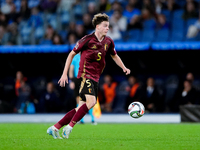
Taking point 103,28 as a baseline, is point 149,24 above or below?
above

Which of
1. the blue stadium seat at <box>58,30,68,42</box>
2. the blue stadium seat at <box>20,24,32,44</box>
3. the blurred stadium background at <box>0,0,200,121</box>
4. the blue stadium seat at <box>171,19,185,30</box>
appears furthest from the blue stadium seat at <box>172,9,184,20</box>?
the blue stadium seat at <box>20,24,32,44</box>

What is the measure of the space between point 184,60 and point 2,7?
8007 millimetres

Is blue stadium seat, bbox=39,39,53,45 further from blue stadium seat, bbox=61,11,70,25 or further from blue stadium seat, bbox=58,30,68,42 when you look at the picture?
blue stadium seat, bbox=61,11,70,25

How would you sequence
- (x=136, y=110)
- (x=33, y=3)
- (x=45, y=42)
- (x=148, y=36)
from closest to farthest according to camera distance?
1. (x=136, y=110)
2. (x=148, y=36)
3. (x=45, y=42)
4. (x=33, y=3)

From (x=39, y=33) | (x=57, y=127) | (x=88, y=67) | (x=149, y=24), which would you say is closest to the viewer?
(x=57, y=127)

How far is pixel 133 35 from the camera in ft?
48.3

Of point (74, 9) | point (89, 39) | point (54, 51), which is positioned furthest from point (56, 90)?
point (89, 39)

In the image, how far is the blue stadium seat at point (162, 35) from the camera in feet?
46.6

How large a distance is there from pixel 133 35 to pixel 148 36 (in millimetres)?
537

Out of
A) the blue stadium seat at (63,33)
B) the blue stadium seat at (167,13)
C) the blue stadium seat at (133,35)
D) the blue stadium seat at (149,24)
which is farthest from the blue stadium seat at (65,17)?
the blue stadium seat at (167,13)

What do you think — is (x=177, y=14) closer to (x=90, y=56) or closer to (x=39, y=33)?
(x=39, y=33)

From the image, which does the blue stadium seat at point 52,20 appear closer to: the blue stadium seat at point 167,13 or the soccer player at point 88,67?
the blue stadium seat at point 167,13

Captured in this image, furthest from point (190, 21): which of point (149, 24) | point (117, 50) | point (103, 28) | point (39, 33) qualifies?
point (103, 28)

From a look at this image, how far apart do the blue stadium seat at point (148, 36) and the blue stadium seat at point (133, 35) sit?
0.17 metres
